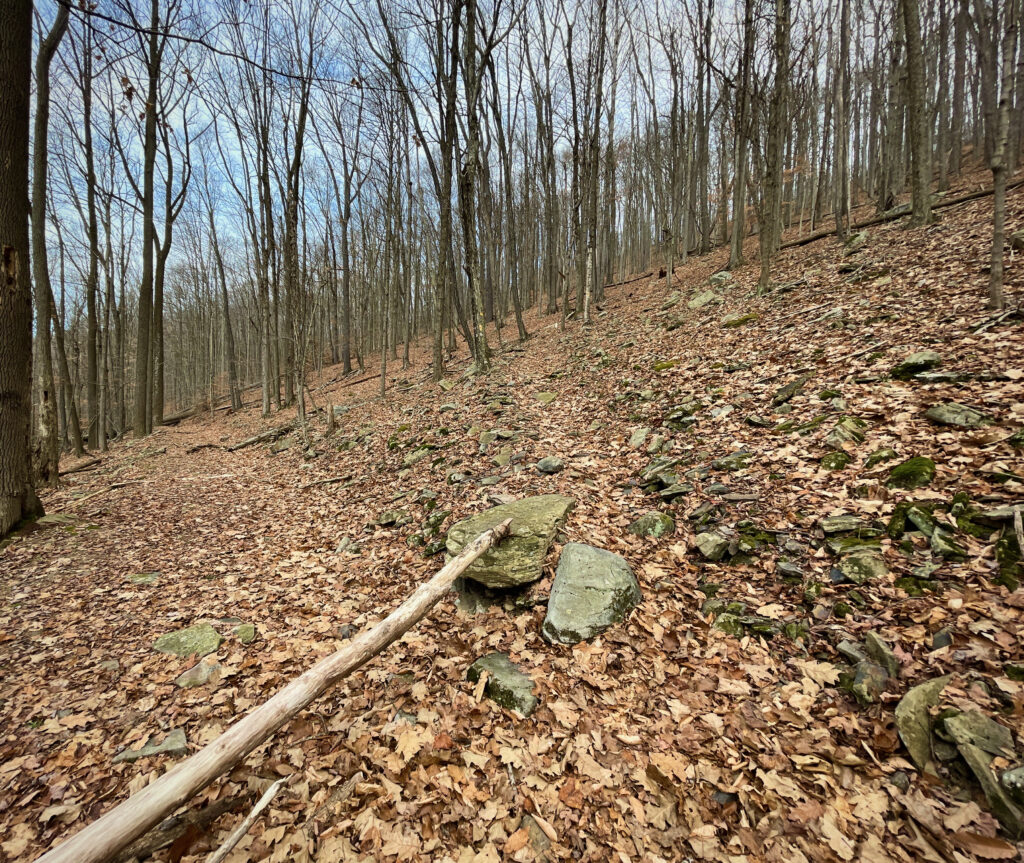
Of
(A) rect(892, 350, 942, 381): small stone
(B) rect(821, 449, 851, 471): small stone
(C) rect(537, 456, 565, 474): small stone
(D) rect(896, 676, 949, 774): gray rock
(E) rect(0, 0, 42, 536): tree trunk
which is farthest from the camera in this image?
(C) rect(537, 456, 565, 474): small stone

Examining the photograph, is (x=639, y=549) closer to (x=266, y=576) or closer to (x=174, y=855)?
(x=174, y=855)

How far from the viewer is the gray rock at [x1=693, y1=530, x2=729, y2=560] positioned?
4.01 metres

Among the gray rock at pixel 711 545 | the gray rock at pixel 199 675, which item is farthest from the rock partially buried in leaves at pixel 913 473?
the gray rock at pixel 199 675

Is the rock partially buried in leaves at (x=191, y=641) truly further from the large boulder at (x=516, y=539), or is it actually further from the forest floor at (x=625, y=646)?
the large boulder at (x=516, y=539)

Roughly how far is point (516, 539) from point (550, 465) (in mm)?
2056

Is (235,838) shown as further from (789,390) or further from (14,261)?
(14,261)

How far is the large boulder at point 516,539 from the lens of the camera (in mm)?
4121

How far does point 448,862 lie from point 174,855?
140cm

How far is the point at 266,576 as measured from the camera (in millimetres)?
5176

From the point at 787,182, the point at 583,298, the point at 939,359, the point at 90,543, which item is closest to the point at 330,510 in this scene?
the point at 90,543

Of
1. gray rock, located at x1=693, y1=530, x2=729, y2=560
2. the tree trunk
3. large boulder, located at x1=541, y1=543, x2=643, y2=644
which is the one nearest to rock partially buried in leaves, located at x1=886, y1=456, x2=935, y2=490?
gray rock, located at x1=693, y1=530, x2=729, y2=560

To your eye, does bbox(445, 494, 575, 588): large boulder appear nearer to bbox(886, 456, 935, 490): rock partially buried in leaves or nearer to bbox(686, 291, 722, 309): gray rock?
bbox(886, 456, 935, 490): rock partially buried in leaves

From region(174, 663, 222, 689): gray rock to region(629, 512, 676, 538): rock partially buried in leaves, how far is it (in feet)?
13.5

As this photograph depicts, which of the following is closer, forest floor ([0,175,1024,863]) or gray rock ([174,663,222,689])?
forest floor ([0,175,1024,863])
